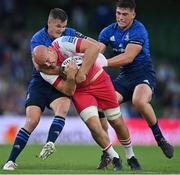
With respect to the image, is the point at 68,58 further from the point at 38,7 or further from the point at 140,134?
the point at 38,7

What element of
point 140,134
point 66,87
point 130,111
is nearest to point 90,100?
point 66,87

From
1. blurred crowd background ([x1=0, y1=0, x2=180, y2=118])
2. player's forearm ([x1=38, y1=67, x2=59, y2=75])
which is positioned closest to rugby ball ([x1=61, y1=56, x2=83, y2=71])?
player's forearm ([x1=38, y1=67, x2=59, y2=75])

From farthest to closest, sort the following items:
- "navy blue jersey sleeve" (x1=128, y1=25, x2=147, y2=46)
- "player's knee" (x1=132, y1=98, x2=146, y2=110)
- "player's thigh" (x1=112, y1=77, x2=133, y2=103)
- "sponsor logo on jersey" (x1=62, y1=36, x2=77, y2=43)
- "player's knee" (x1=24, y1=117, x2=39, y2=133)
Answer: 1. "player's thigh" (x1=112, y1=77, x2=133, y2=103)
2. "navy blue jersey sleeve" (x1=128, y1=25, x2=147, y2=46)
3. "player's knee" (x1=132, y1=98, x2=146, y2=110)
4. "player's knee" (x1=24, y1=117, x2=39, y2=133)
5. "sponsor logo on jersey" (x1=62, y1=36, x2=77, y2=43)

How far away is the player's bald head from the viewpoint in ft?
37.7

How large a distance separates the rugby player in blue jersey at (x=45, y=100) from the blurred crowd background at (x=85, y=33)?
9.67 meters

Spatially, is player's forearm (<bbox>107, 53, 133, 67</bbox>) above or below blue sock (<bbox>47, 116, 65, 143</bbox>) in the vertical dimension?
above

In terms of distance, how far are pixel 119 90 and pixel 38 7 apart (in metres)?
14.2

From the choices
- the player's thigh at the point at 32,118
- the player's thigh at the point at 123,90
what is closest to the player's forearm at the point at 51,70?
Answer: the player's thigh at the point at 32,118

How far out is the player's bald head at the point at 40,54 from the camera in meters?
11.5

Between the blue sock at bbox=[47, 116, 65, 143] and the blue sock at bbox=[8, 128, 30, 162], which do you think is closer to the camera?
the blue sock at bbox=[47, 116, 65, 143]

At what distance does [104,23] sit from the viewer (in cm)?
2495

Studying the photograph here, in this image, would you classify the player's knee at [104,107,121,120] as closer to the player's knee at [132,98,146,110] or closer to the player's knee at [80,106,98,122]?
the player's knee at [80,106,98,122]

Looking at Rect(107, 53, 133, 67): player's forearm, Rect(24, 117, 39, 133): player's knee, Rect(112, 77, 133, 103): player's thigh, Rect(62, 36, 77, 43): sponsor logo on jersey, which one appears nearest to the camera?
Rect(62, 36, 77, 43): sponsor logo on jersey

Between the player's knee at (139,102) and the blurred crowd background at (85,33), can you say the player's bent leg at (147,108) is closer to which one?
the player's knee at (139,102)
